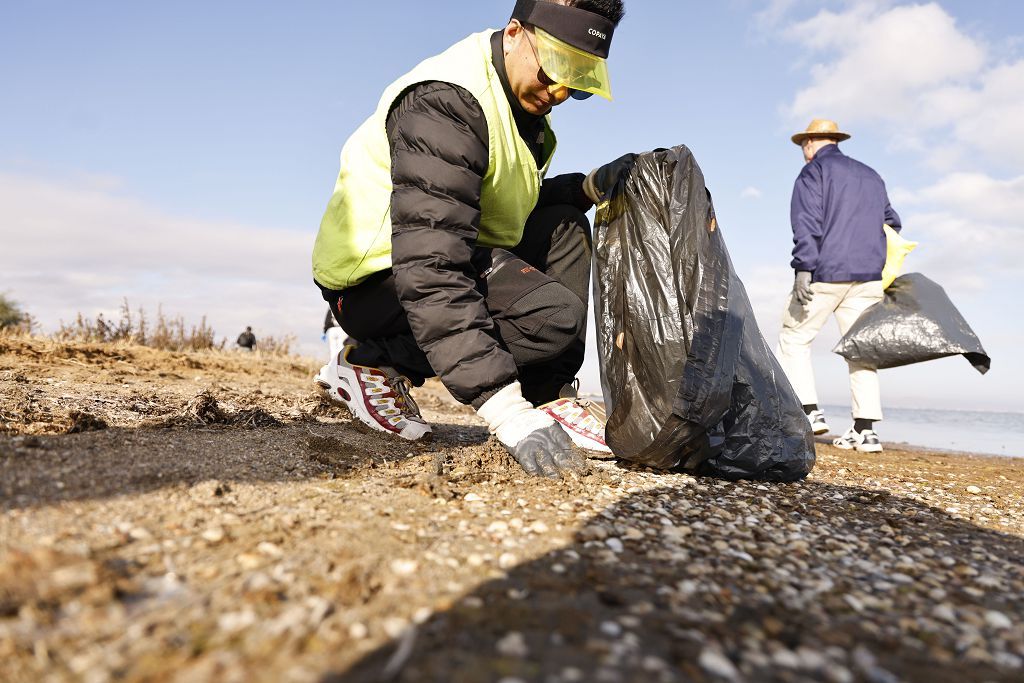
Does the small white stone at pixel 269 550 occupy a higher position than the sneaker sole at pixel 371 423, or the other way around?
the sneaker sole at pixel 371 423

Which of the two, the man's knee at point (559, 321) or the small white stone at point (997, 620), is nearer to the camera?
the small white stone at point (997, 620)

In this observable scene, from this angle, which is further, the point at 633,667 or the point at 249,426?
the point at 249,426

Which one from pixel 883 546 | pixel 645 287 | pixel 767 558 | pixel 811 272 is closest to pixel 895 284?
pixel 811 272

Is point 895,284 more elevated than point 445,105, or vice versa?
point 445,105

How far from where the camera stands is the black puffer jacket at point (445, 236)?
6.51ft

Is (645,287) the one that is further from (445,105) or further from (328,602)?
(328,602)

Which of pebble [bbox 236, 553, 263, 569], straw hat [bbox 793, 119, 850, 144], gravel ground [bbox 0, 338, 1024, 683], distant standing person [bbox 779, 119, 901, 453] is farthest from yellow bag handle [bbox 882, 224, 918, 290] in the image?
pebble [bbox 236, 553, 263, 569]

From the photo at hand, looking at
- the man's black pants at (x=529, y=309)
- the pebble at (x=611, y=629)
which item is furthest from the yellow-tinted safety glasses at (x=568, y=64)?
the pebble at (x=611, y=629)

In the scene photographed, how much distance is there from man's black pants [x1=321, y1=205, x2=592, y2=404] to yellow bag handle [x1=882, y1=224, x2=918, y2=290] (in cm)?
275

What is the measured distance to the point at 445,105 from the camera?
209 centimetres

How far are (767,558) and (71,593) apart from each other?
139 cm

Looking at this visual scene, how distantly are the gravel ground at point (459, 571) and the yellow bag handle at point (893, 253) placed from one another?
2.51 metres

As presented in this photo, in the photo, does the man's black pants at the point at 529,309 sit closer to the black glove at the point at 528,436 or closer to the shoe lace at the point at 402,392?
the shoe lace at the point at 402,392

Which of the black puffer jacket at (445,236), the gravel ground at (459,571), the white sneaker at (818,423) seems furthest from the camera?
the white sneaker at (818,423)
